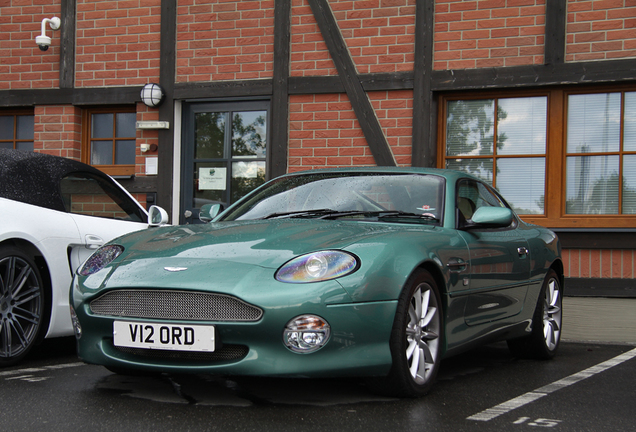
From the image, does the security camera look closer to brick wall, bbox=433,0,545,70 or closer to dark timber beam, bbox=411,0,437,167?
dark timber beam, bbox=411,0,437,167

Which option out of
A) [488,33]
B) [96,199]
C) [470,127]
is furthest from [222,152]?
[96,199]

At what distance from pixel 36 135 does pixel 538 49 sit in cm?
726

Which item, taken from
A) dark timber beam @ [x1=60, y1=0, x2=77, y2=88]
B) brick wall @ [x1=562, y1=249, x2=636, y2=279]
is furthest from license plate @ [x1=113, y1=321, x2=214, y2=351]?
dark timber beam @ [x1=60, y1=0, x2=77, y2=88]

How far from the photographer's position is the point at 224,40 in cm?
1084

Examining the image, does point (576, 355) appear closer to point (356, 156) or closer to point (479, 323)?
point (479, 323)

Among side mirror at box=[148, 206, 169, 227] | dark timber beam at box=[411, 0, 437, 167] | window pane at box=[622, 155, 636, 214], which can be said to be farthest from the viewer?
dark timber beam at box=[411, 0, 437, 167]

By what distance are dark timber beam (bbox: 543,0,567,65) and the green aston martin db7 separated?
5.57 metres

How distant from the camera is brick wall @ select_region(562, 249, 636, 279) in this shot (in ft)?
30.2

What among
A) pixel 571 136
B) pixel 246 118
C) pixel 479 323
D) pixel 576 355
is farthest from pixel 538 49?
pixel 479 323

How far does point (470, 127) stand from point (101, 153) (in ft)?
17.8

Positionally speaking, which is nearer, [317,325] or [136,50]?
[317,325]

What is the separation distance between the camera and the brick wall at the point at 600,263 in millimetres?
9203

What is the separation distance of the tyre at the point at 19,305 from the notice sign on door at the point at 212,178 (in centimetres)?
633

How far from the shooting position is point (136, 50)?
11211 millimetres
